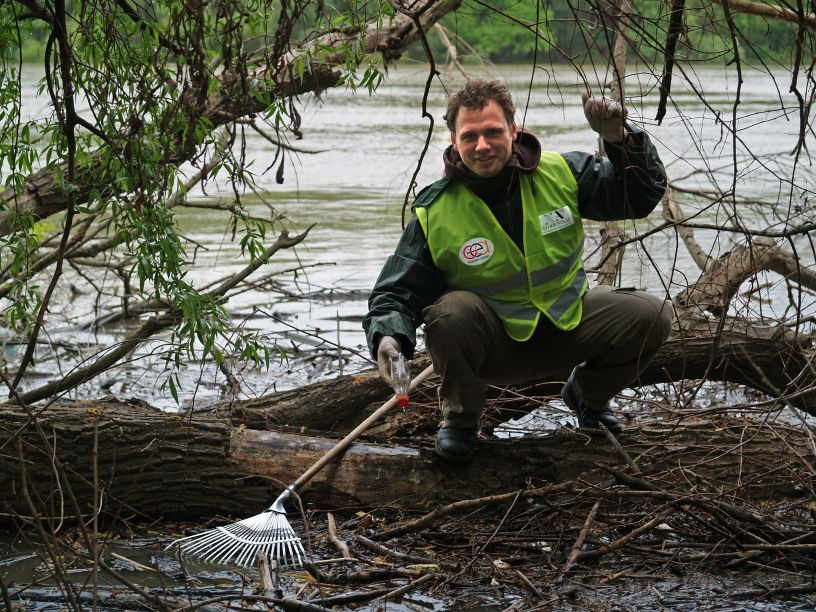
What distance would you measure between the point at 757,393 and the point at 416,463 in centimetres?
257

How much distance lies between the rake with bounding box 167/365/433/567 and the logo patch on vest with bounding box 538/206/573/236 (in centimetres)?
→ 85

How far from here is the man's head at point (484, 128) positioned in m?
3.85

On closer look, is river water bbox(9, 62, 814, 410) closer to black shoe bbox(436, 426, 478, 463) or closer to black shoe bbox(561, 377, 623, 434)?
black shoe bbox(561, 377, 623, 434)

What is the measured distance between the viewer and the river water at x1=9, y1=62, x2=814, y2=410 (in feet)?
17.9

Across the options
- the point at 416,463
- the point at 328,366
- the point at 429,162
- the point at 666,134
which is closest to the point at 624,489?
the point at 416,463

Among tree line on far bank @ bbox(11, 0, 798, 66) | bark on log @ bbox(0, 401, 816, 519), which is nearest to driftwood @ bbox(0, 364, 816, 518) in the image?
bark on log @ bbox(0, 401, 816, 519)

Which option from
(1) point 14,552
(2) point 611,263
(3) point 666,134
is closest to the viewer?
(1) point 14,552

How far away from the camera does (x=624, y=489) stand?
3.83 metres

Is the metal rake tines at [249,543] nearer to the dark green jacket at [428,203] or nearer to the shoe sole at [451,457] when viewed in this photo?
the shoe sole at [451,457]

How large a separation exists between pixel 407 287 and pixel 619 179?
0.88 metres

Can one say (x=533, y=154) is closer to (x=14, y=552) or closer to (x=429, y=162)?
(x=14, y=552)

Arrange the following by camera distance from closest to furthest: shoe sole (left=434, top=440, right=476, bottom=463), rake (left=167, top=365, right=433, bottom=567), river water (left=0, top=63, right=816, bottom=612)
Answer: rake (left=167, top=365, right=433, bottom=567)
shoe sole (left=434, top=440, right=476, bottom=463)
river water (left=0, top=63, right=816, bottom=612)

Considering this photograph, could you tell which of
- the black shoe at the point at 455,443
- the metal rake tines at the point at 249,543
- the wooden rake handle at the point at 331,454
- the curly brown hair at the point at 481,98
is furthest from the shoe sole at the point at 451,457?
the curly brown hair at the point at 481,98

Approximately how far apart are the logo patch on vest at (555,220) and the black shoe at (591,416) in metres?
0.72
